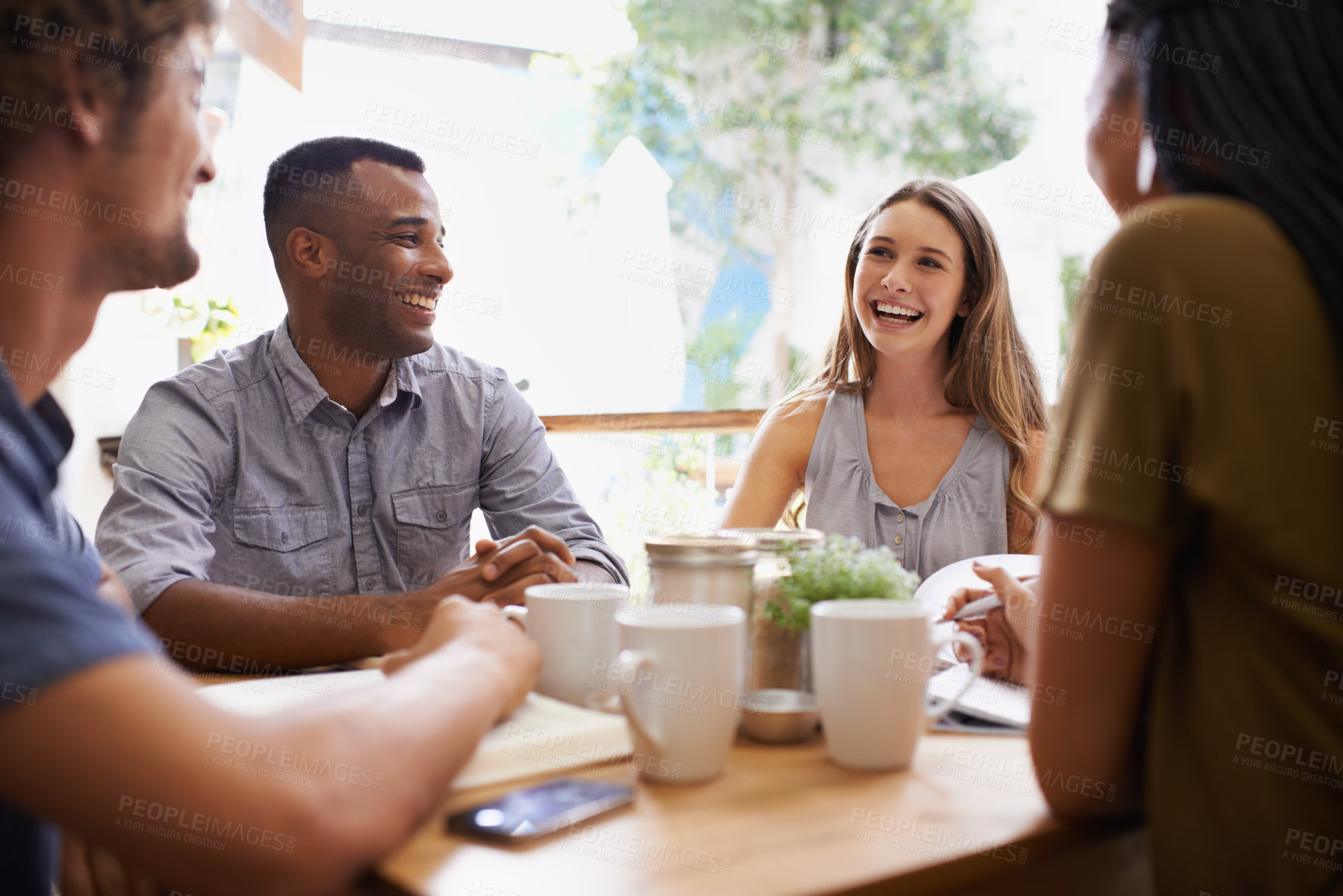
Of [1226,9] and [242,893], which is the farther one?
[1226,9]

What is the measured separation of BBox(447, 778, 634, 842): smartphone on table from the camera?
740mm

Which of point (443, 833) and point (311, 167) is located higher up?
point (311, 167)

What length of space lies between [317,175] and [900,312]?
55.3 inches

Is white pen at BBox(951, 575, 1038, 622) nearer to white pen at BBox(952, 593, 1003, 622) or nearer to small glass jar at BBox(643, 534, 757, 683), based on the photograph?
white pen at BBox(952, 593, 1003, 622)

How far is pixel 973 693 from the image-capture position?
112 centimetres

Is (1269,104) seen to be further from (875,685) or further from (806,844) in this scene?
(806,844)

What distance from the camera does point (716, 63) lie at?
7816mm

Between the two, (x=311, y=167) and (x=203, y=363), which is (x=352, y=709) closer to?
(x=203, y=363)

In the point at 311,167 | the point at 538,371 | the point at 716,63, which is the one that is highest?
the point at 716,63

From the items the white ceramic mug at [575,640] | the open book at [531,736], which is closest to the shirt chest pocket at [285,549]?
the open book at [531,736]

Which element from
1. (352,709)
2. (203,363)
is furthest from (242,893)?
(203,363)

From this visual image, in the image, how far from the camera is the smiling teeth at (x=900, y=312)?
2.34 metres

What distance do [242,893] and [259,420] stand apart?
1.48 metres

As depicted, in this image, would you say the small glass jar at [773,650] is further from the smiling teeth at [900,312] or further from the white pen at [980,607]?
the smiling teeth at [900,312]
